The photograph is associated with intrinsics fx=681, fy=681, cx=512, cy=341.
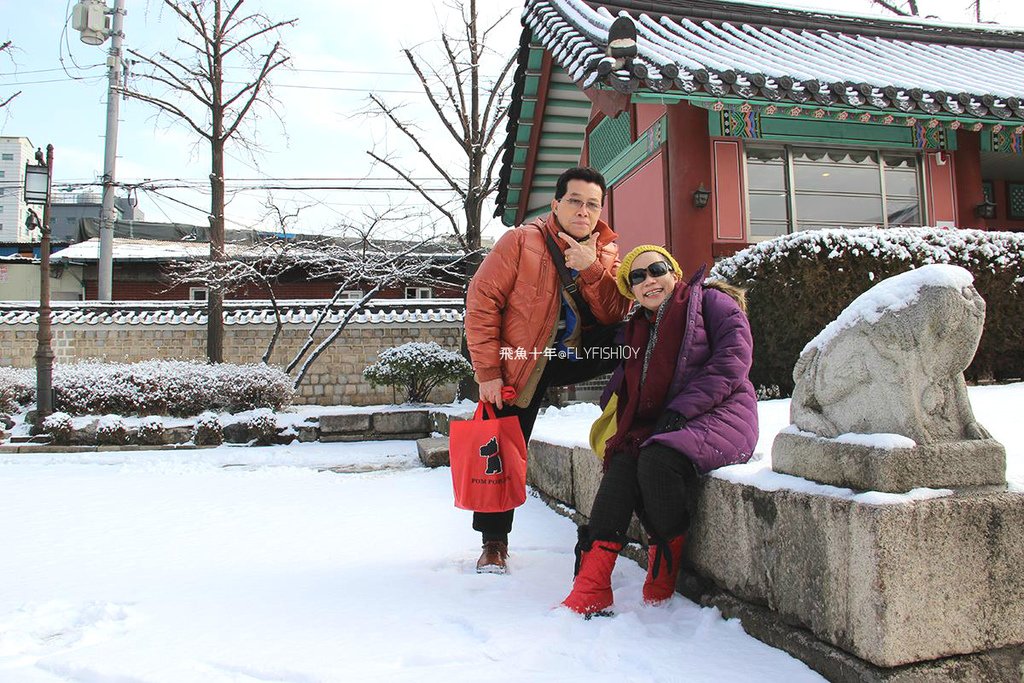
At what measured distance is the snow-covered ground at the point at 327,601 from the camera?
6.63 feet

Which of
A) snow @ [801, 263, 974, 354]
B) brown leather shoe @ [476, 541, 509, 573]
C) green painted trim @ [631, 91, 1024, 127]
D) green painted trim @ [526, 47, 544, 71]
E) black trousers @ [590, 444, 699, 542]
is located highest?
green painted trim @ [526, 47, 544, 71]

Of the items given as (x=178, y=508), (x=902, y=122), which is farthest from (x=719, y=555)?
(x=902, y=122)

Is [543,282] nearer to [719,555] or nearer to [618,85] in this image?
[719,555]

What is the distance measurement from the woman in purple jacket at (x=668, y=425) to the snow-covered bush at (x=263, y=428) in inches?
323

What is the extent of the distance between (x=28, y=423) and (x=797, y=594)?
11.3 meters

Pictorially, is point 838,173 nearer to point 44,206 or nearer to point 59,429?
point 59,429

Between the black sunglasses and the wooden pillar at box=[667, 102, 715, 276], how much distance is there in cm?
530

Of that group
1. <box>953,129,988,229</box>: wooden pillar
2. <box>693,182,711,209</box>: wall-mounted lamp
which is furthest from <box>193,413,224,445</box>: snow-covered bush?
<box>953,129,988,229</box>: wooden pillar

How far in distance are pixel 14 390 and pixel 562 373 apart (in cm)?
1127

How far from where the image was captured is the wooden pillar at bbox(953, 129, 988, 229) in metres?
8.63

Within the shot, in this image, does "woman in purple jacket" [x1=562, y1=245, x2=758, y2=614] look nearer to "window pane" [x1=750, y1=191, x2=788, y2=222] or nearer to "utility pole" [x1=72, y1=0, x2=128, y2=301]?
"window pane" [x1=750, y1=191, x2=788, y2=222]

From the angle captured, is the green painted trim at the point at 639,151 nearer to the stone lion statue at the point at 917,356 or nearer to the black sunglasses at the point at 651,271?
the black sunglasses at the point at 651,271

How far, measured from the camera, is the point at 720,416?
2.49 m

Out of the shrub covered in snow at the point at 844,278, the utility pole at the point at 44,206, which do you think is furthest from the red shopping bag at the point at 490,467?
the utility pole at the point at 44,206
